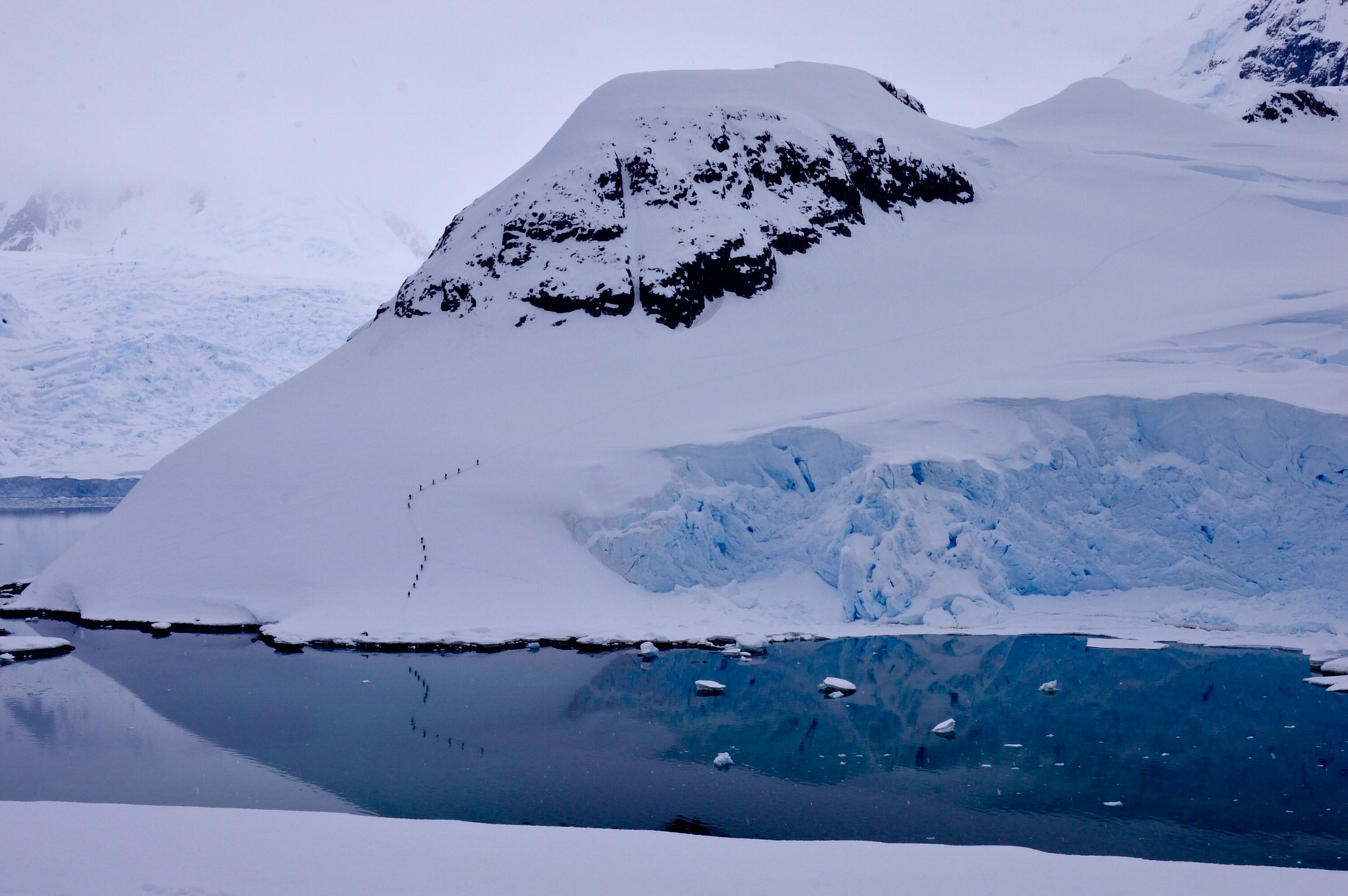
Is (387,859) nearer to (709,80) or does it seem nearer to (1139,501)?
(1139,501)

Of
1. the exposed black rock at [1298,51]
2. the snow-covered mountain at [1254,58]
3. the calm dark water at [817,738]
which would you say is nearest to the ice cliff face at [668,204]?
the calm dark water at [817,738]

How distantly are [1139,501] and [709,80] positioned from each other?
108 ft

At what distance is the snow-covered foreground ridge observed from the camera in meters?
26.6

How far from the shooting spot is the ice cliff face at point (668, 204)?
41.9m

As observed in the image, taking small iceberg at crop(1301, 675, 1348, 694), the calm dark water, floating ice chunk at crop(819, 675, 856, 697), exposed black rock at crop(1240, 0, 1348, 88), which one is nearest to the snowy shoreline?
the calm dark water

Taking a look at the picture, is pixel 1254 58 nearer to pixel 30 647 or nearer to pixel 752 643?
pixel 752 643

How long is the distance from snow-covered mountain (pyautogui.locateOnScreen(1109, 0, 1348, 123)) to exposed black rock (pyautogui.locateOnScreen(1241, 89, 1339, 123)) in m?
6.69

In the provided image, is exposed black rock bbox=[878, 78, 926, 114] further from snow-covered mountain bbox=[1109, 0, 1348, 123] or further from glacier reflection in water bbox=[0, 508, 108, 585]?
glacier reflection in water bbox=[0, 508, 108, 585]

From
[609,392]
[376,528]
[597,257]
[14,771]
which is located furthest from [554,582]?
[597,257]

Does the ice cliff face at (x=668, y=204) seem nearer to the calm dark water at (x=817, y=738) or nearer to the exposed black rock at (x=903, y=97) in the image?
the exposed black rock at (x=903, y=97)

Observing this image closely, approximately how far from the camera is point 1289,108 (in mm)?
58000

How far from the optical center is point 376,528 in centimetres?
2959

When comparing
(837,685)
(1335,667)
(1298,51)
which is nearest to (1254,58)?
(1298,51)

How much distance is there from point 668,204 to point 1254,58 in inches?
2519
